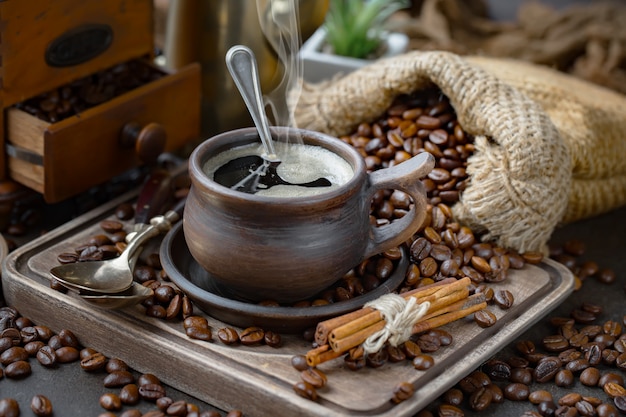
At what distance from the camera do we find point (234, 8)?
220cm

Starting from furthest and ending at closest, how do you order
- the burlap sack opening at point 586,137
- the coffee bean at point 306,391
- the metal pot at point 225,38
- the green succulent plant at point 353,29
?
the green succulent plant at point 353,29 → the metal pot at point 225,38 → the burlap sack opening at point 586,137 → the coffee bean at point 306,391

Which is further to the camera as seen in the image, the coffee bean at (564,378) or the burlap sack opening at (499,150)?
the burlap sack opening at (499,150)

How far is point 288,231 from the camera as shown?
4.67 ft

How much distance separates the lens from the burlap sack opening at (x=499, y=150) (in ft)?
5.86

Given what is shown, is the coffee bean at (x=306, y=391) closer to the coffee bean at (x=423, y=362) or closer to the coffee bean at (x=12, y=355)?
the coffee bean at (x=423, y=362)

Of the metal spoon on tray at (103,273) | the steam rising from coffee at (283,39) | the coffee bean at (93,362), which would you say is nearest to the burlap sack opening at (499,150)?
the steam rising from coffee at (283,39)

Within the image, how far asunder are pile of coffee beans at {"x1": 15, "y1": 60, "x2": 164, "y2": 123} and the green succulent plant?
2.23 ft

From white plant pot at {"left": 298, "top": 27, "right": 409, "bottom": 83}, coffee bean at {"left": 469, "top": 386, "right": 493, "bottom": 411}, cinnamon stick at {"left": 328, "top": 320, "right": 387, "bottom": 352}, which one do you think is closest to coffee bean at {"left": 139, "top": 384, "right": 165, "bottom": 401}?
cinnamon stick at {"left": 328, "top": 320, "right": 387, "bottom": 352}

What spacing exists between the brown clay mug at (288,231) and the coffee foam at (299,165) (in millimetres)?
25

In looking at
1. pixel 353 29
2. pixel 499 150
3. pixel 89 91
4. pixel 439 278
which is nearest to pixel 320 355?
pixel 439 278

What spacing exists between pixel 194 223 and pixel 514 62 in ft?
4.50

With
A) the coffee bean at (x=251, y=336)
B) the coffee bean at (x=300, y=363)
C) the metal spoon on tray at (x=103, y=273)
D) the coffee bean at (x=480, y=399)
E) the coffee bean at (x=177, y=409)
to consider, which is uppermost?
the coffee bean at (x=300, y=363)

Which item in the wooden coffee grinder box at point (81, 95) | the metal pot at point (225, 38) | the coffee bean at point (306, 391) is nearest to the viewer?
the coffee bean at point (306, 391)

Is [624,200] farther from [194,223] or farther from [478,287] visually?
[194,223]
